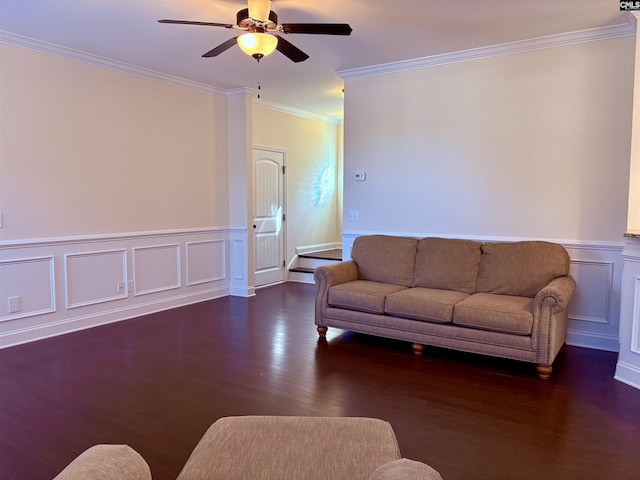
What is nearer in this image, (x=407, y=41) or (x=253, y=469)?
(x=253, y=469)

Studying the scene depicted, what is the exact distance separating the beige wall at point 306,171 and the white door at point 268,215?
0.17 meters

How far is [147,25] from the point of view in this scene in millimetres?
3801

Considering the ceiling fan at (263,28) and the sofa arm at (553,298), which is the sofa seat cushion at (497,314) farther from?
the ceiling fan at (263,28)

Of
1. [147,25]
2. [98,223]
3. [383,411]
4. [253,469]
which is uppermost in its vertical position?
[147,25]

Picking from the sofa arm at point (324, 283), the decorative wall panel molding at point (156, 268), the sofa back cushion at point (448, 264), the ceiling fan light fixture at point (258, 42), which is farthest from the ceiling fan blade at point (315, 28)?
the decorative wall panel molding at point (156, 268)

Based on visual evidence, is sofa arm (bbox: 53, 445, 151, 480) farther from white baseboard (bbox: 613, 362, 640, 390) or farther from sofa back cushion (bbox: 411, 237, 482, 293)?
sofa back cushion (bbox: 411, 237, 482, 293)

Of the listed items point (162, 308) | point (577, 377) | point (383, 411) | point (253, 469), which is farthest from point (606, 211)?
point (162, 308)

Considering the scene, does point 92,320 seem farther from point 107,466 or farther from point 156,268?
point 107,466

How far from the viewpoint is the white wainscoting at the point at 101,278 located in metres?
4.18

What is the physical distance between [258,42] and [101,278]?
311cm

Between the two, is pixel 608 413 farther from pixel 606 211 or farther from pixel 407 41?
pixel 407 41

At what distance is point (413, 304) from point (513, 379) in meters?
0.93

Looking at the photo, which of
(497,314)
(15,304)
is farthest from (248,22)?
(15,304)

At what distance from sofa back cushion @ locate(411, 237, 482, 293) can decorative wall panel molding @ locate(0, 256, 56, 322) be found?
11.5 feet
